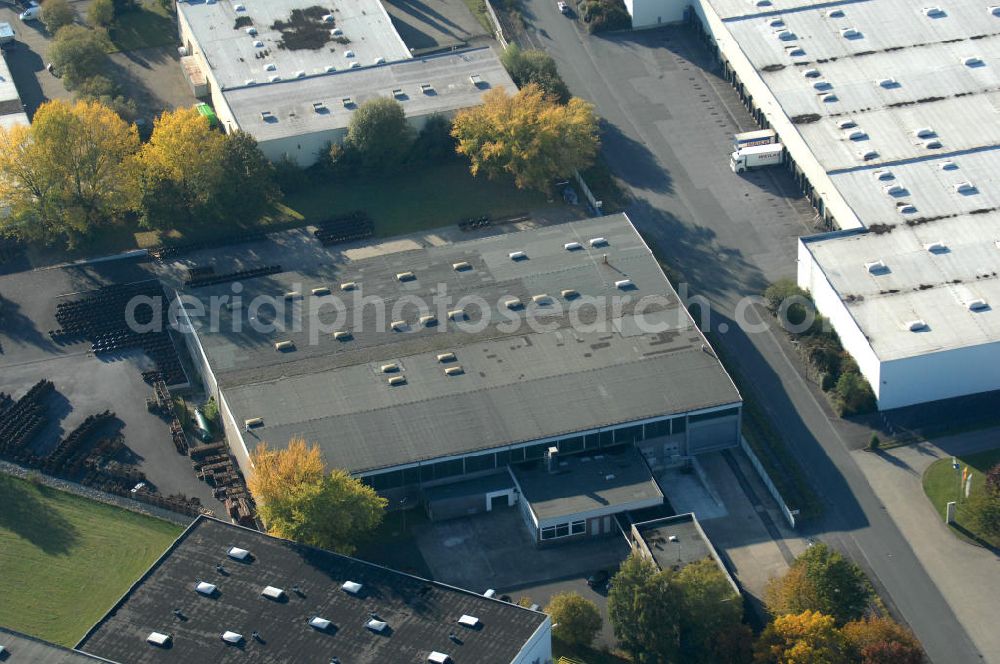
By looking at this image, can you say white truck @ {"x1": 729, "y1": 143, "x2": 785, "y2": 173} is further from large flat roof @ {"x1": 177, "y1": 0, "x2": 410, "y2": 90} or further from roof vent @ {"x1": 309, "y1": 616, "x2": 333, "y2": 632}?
roof vent @ {"x1": 309, "y1": 616, "x2": 333, "y2": 632}

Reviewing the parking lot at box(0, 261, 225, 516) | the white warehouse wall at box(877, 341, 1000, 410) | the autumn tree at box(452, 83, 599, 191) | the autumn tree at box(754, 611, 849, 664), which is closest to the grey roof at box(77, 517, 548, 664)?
the parking lot at box(0, 261, 225, 516)

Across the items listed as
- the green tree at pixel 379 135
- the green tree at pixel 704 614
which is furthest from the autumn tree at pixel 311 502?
the green tree at pixel 379 135

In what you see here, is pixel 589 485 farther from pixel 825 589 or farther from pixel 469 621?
pixel 825 589

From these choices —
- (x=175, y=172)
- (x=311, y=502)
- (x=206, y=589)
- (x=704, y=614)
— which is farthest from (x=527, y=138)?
(x=206, y=589)

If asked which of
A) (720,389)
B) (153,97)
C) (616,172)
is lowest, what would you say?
(720,389)

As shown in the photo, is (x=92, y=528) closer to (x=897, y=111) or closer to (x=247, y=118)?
(x=247, y=118)

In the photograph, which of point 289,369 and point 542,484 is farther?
point 289,369

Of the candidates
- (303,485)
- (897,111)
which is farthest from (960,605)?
(897,111)
